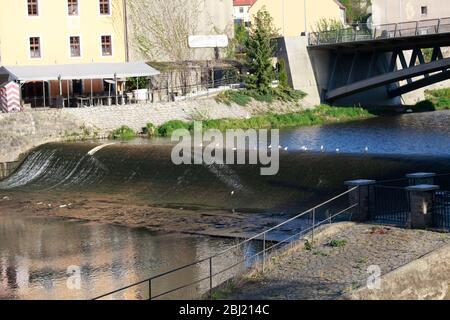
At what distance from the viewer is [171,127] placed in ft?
159

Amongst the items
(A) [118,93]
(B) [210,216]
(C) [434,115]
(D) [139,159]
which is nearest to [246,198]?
(B) [210,216]

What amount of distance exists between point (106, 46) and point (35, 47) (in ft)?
13.7

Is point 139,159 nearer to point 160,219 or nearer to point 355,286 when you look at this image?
point 160,219

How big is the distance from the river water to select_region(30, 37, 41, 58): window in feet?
36.0

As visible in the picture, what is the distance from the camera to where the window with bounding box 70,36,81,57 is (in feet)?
177

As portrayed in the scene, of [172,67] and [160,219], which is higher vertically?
[172,67]

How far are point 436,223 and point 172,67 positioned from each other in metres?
36.4

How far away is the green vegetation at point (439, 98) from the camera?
65125 millimetres

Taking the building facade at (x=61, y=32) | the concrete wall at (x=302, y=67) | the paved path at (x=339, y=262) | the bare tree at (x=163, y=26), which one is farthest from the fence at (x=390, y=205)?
the bare tree at (x=163, y=26)

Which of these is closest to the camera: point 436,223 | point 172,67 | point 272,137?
point 436,223

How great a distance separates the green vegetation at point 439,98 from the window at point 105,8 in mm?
22576

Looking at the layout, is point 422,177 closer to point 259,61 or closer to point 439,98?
point 259,61

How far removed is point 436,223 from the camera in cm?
2202

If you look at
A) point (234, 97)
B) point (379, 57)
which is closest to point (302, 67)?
point (379, 57)
